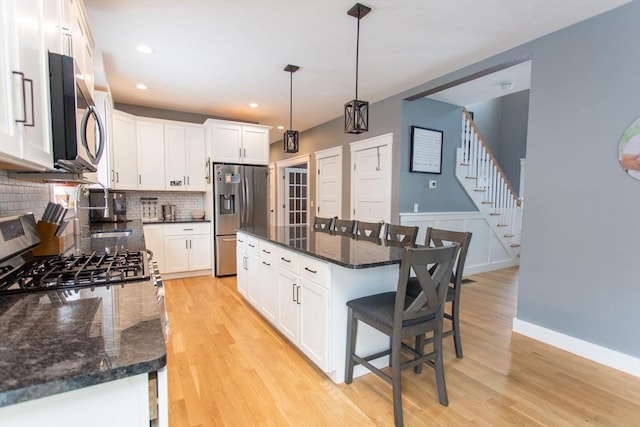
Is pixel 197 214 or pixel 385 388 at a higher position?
pixel 197 214

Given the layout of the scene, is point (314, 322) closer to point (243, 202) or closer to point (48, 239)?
point (48, 239)

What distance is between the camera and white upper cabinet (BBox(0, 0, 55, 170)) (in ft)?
2.72

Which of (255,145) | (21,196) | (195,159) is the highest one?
(255,145)

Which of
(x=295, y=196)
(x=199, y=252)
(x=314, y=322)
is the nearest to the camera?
(x=314, y=322)

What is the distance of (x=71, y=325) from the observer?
84 centimetres

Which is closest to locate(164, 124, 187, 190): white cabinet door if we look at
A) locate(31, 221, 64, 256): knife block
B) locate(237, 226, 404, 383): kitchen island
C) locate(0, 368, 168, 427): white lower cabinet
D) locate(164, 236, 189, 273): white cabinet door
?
locate(164, 236, 189, 273): white cabinet door

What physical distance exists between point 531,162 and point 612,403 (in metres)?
1.86

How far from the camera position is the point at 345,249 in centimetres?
222

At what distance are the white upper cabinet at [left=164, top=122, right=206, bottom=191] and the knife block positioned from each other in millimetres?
3065

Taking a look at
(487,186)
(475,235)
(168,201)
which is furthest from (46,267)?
(487,186)

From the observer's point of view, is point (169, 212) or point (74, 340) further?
point (169, 212)

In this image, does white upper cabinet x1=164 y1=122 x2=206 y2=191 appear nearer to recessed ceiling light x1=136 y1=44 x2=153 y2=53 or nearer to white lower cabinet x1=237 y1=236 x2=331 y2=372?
recessed ceiling light x1=136 y1=44 x2=153 y2=53

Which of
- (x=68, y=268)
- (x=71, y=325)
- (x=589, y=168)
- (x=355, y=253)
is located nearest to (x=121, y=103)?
(x=68, y=268)

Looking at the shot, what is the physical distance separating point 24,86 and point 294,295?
6.29 ft
